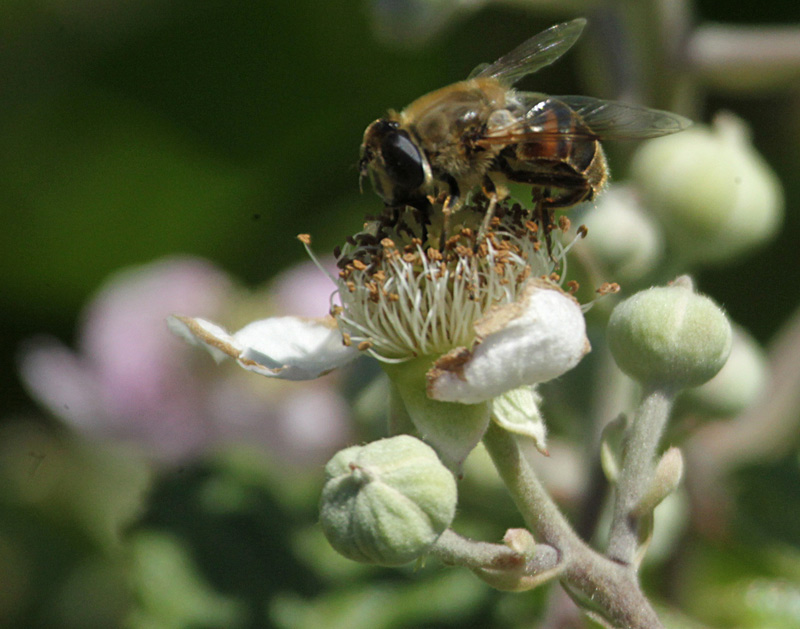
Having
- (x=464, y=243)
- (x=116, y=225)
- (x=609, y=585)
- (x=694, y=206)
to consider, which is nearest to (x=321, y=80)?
(x=116, y=225)

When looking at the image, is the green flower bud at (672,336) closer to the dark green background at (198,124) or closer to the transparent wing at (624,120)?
the transparent wing at (624,120)

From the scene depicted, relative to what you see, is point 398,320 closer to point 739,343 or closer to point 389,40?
point 739,343

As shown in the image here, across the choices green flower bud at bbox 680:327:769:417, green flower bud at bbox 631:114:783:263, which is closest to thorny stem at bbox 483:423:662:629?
green flower bud at bbox 680:327:769:417

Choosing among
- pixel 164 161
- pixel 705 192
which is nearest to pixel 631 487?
pixel 705 192

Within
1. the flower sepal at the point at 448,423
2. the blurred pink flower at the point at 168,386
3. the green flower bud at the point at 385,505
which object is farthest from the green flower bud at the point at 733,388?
the blurred pink flower at the point at 168,386

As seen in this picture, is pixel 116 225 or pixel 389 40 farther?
pixel 116 225
